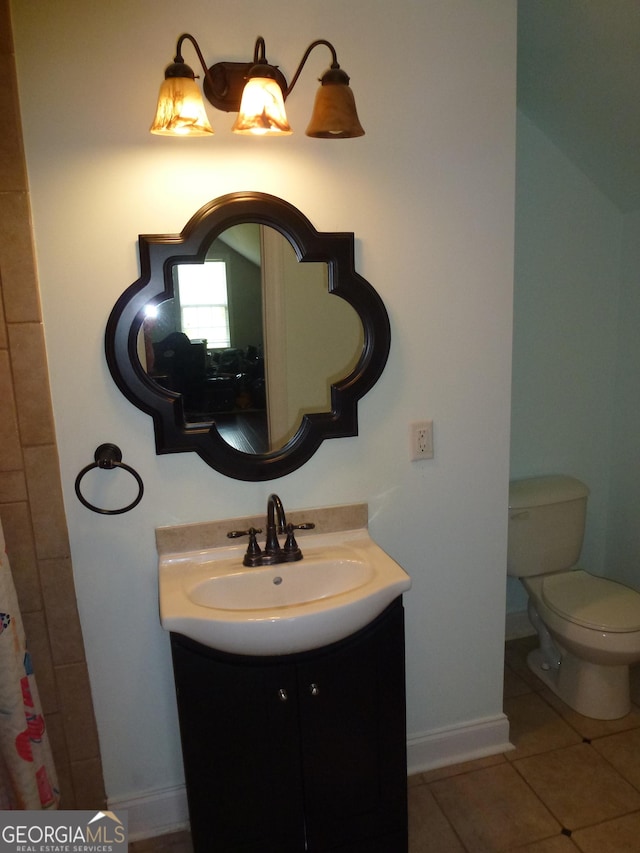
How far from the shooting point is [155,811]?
1731 millimetres

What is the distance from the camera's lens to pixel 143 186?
1.44 metres

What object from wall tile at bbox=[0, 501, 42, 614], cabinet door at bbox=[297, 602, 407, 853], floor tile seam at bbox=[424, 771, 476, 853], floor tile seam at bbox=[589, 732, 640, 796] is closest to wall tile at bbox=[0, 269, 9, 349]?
wall tile at bbox=[0, 501, 42, 614]

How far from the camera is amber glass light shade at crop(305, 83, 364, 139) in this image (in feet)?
4.25

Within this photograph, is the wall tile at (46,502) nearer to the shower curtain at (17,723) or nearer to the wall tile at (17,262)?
the shower curtain at (17,723)

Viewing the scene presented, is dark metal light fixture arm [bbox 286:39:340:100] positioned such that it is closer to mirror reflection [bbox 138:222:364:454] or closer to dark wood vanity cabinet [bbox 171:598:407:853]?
mirror reflection [bbox 138:222:364:454]

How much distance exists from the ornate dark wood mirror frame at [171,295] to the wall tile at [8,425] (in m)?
0.24

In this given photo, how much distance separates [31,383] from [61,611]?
2.02 ft

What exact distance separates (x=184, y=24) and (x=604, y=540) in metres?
2.56

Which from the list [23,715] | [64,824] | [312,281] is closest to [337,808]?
[64,824]

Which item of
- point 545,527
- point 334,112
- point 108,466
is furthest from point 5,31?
point 545,527

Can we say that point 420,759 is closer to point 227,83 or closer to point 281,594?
point 281,594

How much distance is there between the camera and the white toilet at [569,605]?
6.70 ft

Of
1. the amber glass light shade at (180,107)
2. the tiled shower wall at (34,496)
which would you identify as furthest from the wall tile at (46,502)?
the amber glass light shade at (180,107)

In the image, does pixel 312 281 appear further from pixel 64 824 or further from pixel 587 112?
pixel 64 824
